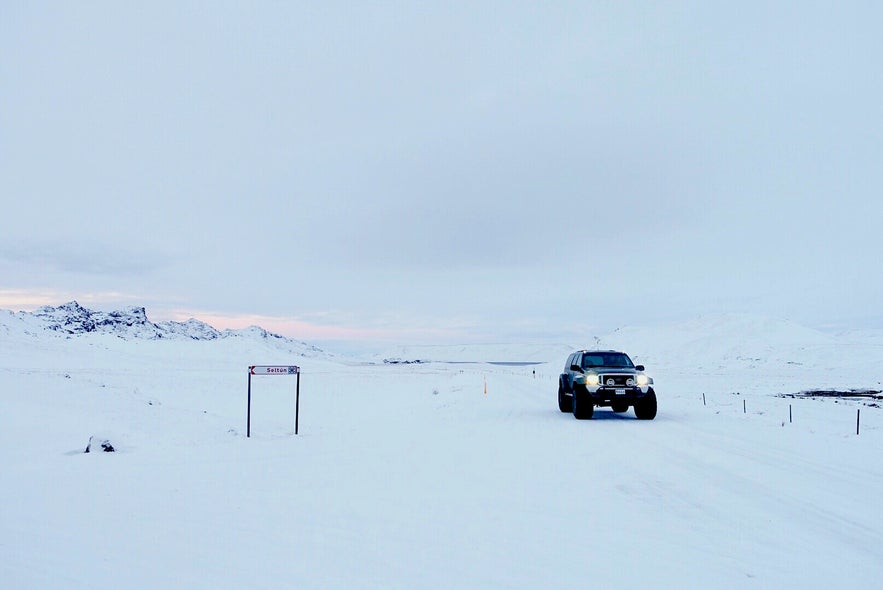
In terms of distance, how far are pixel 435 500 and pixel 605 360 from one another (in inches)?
536

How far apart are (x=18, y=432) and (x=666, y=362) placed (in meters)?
70.0

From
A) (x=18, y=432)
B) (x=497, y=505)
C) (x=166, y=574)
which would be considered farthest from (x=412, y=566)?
(x=18, y=432)

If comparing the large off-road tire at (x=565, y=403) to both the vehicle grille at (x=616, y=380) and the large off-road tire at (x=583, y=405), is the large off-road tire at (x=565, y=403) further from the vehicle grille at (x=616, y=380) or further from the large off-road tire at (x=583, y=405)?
the vehicle grille at (x=616, y=380)

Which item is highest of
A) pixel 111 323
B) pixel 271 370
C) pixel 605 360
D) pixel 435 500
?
pixel 111 323

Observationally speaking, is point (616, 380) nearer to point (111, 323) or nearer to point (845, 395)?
point (845, 395)

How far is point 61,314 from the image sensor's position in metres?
114

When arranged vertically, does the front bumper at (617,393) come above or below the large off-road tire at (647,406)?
above

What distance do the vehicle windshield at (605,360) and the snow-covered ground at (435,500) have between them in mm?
1689

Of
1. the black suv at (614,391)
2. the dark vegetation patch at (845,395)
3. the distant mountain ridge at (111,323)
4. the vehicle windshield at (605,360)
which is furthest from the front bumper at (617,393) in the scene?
the distant mountain ridge at (111,323)

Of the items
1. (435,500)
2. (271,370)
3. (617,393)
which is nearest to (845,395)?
(617,393)

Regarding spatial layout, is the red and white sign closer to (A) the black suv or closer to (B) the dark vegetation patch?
(A) the black suv

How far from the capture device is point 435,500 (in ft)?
27.5

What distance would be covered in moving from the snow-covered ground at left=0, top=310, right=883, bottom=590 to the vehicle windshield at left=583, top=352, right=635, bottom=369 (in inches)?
66.5

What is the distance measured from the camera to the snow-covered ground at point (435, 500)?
561 centimetres
